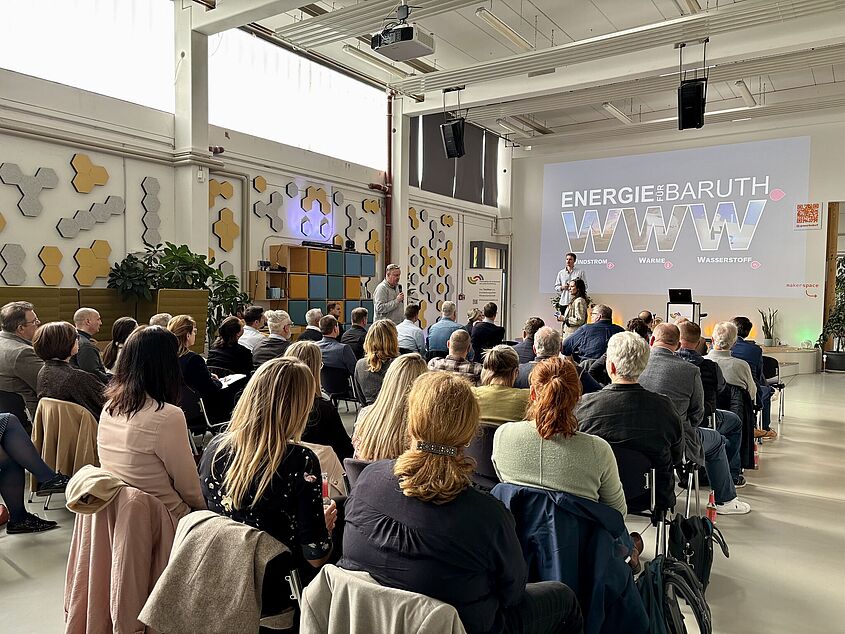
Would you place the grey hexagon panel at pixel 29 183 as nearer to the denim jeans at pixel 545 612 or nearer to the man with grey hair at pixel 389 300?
the man with grey hair at pixel 389 300

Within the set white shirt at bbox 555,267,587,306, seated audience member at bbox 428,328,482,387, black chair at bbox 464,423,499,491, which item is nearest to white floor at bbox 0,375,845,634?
black chair at bbox 464,423,499,491

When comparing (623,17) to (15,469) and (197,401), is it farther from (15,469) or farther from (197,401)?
(15,469)

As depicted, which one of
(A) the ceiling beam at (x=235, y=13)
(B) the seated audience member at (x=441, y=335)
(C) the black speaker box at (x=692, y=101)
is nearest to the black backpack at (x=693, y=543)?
(B) the seated audience member at (x=441, y=335)

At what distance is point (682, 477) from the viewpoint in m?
3.47

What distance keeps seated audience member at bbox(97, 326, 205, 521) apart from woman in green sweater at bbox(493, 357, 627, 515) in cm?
115

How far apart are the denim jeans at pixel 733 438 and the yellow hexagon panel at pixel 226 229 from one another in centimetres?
670

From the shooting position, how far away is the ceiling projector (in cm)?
625

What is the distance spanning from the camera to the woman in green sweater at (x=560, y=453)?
208cm

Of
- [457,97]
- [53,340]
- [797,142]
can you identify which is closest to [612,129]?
[797,142]

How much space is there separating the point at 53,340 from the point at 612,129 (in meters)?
12.3

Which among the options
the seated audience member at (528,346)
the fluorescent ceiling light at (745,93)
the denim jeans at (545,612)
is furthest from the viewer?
the fluorescent ceiling light at (745,93)

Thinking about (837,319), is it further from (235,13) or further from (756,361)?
(235,13)

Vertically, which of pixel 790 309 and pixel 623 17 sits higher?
pixel 623 17

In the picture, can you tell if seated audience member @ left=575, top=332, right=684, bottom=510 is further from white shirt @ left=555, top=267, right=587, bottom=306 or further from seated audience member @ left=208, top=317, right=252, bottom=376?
white shirt @ left=555, top=267, right=587, bottom=306
